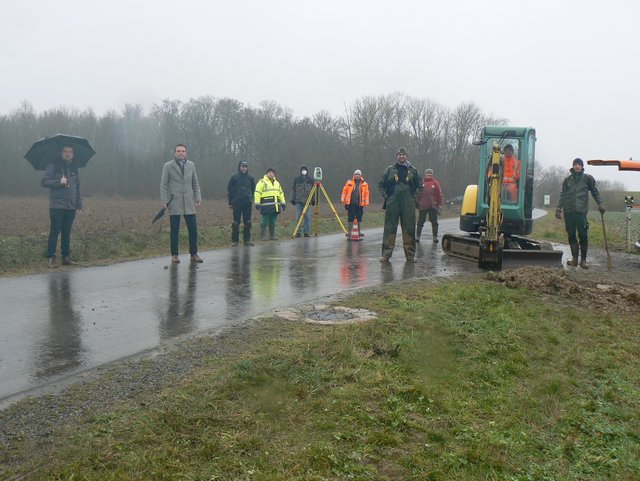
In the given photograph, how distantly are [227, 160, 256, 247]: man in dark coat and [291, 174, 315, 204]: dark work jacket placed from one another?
Result: 2.66 m

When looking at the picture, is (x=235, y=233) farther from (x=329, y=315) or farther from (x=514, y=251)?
(x=329, y=315)

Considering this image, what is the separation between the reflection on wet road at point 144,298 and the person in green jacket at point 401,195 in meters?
0.62

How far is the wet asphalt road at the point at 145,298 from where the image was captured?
4.80 metres

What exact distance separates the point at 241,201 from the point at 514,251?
676 centimetres

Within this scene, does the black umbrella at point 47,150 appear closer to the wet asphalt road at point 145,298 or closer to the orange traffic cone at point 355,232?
the wet asphalt road at point 145,298

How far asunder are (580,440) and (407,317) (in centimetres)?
244

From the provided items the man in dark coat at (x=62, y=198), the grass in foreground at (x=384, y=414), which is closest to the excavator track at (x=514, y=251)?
the grass in foreground at (x=384, y=414)

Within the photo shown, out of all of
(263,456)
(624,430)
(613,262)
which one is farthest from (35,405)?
(613,262)

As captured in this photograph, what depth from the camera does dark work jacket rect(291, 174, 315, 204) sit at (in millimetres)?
17094

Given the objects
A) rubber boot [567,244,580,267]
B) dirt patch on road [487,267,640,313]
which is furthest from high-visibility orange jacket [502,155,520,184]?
dirt patch on road [487,267,640,313]

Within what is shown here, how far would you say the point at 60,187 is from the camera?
10125 mm

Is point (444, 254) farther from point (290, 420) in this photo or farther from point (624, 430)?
point (290, 420)

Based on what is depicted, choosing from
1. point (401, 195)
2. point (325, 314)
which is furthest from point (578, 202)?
point (325, 314)

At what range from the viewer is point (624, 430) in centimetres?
395
